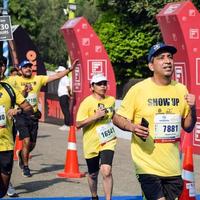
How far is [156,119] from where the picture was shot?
5977 millimetres

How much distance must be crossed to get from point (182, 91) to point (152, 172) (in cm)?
80

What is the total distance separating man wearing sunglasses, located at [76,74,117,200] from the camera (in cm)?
851

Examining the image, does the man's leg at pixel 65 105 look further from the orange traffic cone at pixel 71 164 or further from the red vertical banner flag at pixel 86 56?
the orange traffic cone at pixel 71 164

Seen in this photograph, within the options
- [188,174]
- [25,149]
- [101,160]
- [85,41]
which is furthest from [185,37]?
[188,174]

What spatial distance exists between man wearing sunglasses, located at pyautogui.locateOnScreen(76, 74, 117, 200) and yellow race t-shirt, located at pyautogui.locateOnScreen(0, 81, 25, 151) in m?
1.01

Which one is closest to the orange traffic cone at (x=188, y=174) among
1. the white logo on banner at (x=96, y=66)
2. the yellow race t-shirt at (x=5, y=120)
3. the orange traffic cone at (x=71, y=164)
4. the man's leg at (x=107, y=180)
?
the man's leg at (x=107, y=180)

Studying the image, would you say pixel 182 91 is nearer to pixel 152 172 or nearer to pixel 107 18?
pixel 152 172

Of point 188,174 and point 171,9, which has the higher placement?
point 171,9

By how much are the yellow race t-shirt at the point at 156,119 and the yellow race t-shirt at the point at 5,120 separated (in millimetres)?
2166

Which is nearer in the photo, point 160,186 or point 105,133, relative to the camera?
point 160,186

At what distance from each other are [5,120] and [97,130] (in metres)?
1.29

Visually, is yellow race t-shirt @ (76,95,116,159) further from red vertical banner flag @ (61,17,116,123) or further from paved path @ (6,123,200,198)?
red vertical banner flag @ (61,17,116,123)

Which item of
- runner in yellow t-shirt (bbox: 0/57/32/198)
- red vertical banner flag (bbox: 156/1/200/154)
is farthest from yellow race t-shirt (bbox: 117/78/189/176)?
red vertical banner flag (bbox: 156/1/200/154)

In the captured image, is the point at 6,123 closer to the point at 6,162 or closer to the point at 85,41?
the point at 6,162
